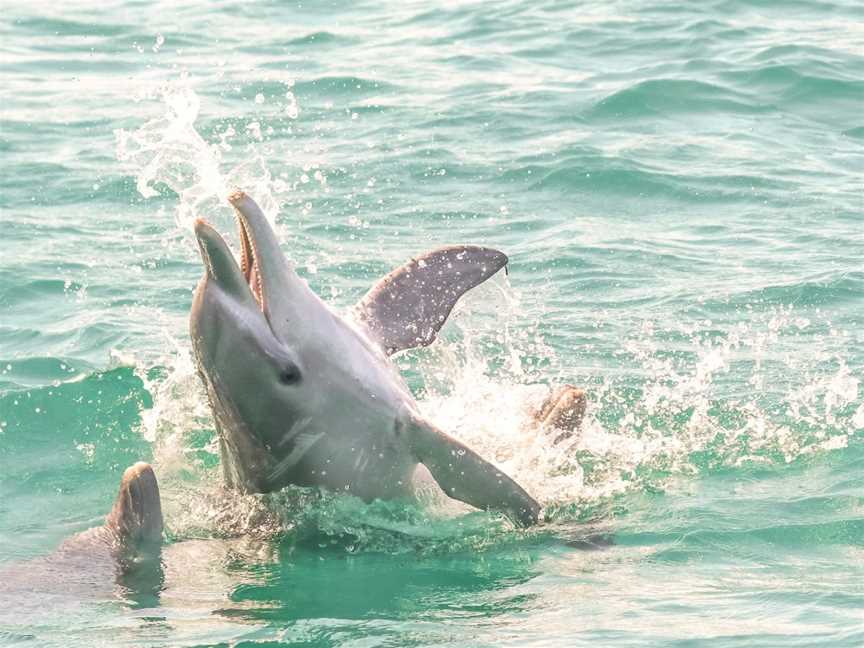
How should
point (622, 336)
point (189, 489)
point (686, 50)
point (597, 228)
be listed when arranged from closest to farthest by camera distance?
point (189, 489)
point (622, 336)
point (597, 228)
point (686, 50)

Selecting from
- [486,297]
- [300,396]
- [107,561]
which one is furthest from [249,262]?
[486,297]

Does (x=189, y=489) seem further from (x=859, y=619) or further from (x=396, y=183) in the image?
(x=396, y=183)

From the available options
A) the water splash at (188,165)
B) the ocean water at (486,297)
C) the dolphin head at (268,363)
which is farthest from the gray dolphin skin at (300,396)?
the water splash at (188,165)

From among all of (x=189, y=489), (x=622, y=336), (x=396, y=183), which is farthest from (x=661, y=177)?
(x=189, y=489)

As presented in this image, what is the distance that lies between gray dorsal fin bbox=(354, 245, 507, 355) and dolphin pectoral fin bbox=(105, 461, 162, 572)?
181cm

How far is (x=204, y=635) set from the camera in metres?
8.17

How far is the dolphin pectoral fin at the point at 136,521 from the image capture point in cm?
893

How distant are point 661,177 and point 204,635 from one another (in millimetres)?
10184

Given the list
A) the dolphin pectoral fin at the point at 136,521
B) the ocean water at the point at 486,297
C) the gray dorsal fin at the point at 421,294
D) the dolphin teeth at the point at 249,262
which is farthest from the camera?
the gray dorsal fin at the point at 421,294

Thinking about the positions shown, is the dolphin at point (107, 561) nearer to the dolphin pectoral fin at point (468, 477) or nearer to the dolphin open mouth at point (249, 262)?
the dolphin open mouth at point (249, 262)

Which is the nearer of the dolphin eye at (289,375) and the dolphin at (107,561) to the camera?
the dolphin eye at (289,375)

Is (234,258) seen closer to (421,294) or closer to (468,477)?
(468,477)

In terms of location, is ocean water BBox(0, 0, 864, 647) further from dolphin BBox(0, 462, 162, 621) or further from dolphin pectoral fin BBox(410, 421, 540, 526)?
dolphin pectoral fin BBox(410, 421, 540, 526)

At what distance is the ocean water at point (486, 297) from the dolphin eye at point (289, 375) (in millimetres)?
866
